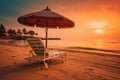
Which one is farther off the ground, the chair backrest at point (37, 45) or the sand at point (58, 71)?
the chair backrest at point (37, 45)

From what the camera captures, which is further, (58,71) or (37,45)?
(37,45)

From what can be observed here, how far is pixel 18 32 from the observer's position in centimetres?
10812

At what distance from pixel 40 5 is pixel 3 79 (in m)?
10.7

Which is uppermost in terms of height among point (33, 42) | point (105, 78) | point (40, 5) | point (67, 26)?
point (40, 5)

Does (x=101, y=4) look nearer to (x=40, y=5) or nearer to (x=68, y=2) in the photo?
(x=68, y=2)

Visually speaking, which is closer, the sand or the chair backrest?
the sand

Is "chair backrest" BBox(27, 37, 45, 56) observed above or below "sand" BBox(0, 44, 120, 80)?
above

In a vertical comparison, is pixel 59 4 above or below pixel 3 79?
above

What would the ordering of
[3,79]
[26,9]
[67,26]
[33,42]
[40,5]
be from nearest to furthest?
[3,79] < [33,42] < [67,26] < [40,5] < [26,9]

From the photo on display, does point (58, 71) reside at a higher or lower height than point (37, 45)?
lower

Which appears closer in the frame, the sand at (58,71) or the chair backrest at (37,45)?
the sand at (58,71)

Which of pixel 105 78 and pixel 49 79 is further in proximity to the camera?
pixel 105 78

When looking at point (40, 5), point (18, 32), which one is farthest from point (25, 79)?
point (18, 32)

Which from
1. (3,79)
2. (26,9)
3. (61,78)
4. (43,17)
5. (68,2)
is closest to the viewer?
(3,79)
